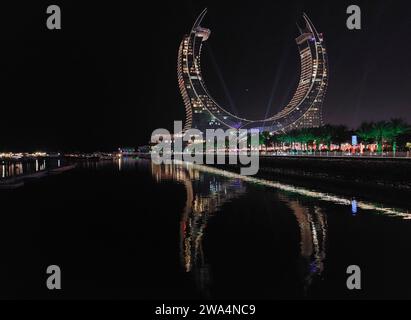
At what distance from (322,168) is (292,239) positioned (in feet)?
83.5

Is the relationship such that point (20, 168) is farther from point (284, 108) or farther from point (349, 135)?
point (284, 108)

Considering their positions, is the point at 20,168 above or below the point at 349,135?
below

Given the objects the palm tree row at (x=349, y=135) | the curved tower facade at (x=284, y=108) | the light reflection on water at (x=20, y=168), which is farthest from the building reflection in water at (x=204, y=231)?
the curved tower facade at (x=284, y=108)

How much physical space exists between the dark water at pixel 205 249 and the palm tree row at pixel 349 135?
1271 inches

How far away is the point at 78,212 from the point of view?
52.0ft

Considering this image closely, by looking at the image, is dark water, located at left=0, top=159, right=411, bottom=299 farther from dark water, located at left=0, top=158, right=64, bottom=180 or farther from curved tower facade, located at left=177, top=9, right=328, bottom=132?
curved tower facade, located at left=177, top=9, right=328, bottom=132

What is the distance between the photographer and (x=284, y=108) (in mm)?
151500

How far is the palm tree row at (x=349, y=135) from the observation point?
5134cm

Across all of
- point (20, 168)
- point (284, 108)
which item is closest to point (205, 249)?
point (20, 168)

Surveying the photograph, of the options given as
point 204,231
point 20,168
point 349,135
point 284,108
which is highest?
point 284,108

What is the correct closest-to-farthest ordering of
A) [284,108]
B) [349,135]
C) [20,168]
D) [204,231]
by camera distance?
[204,231], [20,168], [349,135], [284,108]

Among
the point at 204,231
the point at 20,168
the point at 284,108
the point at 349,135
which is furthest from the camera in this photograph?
the point at 284,108

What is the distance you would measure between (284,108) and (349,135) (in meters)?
82.6

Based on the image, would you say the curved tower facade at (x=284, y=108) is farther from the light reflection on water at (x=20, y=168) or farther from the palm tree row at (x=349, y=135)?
the light reflection on water at (x=20, y=168)
